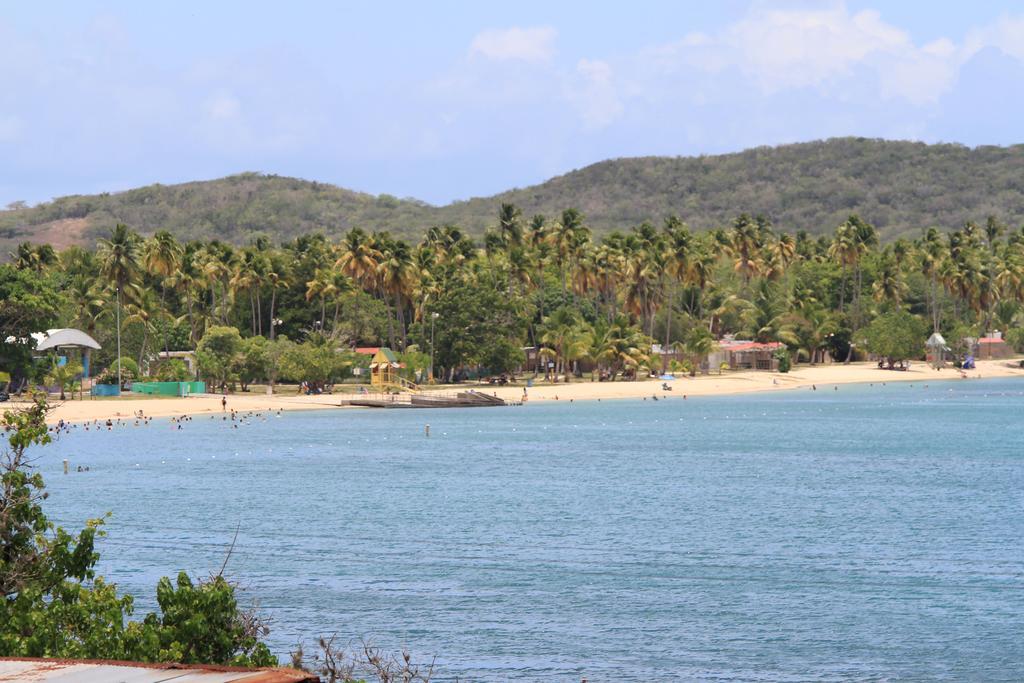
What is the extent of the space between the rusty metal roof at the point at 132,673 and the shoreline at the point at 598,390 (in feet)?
189

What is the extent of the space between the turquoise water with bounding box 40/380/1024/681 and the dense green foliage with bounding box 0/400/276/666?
9.15m

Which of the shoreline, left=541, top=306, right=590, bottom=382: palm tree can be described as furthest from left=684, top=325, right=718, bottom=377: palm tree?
left=541, top=306, right=590, bottom=382: palm tree

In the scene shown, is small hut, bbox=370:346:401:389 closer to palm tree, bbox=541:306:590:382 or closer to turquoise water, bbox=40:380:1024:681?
palm tree, bbox=541:306:590:382

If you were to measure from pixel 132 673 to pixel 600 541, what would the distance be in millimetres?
29813

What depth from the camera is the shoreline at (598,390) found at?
99.6 metres

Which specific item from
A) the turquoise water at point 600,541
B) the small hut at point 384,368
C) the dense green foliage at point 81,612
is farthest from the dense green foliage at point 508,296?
the dense green foliage at point 81,612

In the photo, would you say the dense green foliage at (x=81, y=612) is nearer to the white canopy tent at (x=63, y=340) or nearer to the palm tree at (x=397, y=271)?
the white canopy tent at (x=63, y=340)

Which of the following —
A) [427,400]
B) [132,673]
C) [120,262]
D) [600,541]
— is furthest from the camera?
[427,400]

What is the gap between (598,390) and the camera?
125438 millimetres

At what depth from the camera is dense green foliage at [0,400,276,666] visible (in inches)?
744

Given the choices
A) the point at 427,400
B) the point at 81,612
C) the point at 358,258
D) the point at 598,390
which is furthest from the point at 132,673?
the point at 358,258

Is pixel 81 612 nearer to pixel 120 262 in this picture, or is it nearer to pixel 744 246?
pixel 120 262

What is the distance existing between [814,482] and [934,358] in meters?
108

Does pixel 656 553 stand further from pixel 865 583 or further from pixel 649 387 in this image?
pixel 649 387
